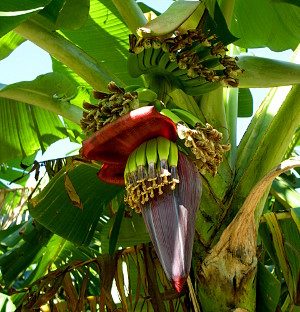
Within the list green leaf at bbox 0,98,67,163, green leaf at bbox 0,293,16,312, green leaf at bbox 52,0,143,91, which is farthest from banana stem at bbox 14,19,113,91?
green leaf at bbox 0,293,16,312

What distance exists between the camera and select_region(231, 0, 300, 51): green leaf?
1398mm

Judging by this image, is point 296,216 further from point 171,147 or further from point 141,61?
point 141,61

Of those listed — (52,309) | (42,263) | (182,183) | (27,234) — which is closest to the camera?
(182,183)

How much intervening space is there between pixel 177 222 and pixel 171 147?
15 cm

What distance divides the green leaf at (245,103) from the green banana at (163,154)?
943 mm

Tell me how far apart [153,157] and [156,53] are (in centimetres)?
24

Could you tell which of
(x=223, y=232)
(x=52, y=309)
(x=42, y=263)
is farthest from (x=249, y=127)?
(x=42, y=263)

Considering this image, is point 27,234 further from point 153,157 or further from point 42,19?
point 153,157

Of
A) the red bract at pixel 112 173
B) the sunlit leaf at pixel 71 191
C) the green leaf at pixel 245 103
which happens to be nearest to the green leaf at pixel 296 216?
the red bract at pixel 112 173

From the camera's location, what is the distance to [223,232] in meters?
0.95

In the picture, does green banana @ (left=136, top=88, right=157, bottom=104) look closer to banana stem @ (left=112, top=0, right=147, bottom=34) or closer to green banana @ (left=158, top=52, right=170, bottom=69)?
green banana @ (left=158, top=52, right=170, bottom=69)

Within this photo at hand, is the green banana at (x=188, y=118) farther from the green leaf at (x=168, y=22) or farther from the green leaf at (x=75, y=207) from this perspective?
the green leaf at (x=75, y=207)

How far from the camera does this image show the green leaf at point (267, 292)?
100 centimetres

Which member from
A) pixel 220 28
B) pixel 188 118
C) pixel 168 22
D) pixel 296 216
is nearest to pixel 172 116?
pixel 188 118
